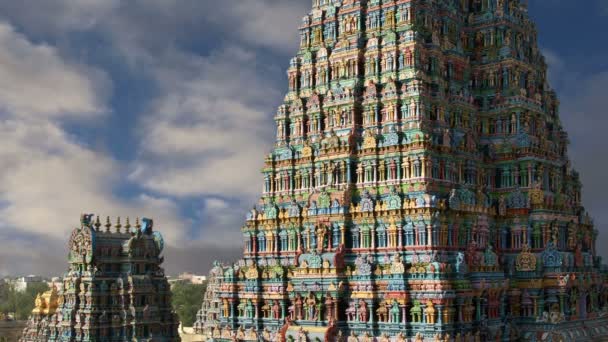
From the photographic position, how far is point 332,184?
43.1 m

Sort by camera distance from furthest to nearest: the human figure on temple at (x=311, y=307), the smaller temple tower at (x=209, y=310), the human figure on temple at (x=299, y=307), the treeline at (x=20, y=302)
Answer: the treeline at (x=20, y=302) < the smaller temple tower at (x=209, y=310) < the human figure on temple at (x=299, y=307) < the human figure on temple at (x=311, y=307)

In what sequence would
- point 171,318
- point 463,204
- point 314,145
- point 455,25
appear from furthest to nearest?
point 171,318
point 455,25
point 314,145
point 463,204

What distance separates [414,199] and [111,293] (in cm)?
2279

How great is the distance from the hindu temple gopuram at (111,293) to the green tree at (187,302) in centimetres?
4287

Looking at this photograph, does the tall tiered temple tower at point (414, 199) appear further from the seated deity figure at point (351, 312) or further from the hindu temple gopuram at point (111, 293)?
the hindu temple gopuram at point (111, 293)

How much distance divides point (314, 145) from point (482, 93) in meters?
11.0

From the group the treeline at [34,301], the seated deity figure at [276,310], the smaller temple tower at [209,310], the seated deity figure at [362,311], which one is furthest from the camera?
the treeline at [34,301]

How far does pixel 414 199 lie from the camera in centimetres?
3972

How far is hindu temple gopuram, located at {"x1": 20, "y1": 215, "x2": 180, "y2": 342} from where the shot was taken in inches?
2003

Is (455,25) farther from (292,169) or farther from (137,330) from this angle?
(137,330)

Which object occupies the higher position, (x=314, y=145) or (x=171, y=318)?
(x=314, y=145)

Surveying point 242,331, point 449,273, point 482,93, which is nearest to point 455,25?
point 482,93

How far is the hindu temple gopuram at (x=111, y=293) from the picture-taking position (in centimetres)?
5088

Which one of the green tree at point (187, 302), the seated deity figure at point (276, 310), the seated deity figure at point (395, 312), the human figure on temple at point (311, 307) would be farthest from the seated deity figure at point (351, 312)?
the green tree at point (187, 302)
